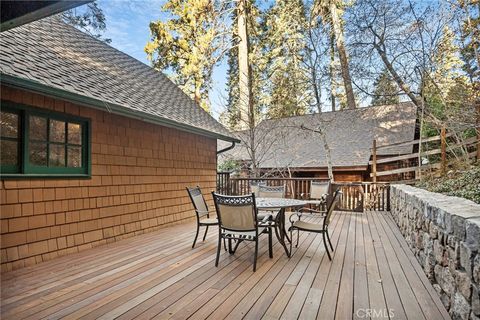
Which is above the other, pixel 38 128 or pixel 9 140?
pixel 38 128

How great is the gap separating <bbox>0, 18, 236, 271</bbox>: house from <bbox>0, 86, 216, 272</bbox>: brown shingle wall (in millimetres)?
13

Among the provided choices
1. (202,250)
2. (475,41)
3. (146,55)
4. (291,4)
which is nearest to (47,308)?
(202,250)

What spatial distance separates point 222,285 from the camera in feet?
9.74

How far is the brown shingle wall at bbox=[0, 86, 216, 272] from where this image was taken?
11.6 feet

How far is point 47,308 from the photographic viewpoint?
97.3 inches

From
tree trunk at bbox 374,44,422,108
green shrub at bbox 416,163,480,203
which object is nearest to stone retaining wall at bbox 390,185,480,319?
green shrub at bbox 416,163,480,203

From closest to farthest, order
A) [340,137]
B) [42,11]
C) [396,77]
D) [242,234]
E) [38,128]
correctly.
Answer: [42,11] < [242,234] < [38,128] < [396,77] < [340,137]

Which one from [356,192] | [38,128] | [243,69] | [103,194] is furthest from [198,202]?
[243,69]

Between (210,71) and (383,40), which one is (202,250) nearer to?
(383,40)

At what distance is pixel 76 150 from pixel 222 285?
3.11 m

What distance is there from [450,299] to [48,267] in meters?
4.38

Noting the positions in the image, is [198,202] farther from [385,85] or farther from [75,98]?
[385,85]

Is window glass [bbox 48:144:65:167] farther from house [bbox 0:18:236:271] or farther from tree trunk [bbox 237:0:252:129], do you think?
tree trunk [bbox 237:0:252:129]

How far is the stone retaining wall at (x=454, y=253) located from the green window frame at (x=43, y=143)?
4.65m
